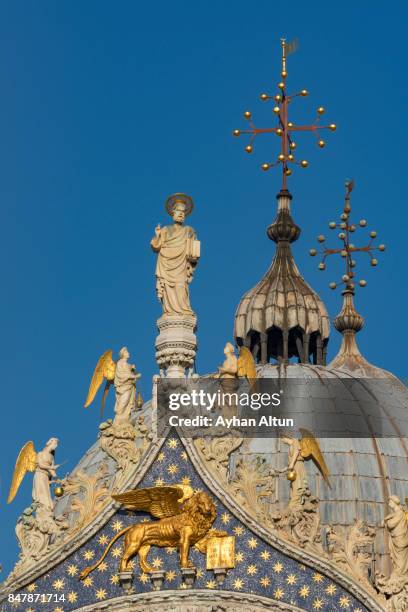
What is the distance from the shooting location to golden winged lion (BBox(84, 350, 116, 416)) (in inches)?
1694

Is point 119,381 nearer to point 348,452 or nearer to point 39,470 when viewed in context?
point 39,470

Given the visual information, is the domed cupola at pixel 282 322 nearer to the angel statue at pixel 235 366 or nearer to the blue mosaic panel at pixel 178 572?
the angel statue at pixel 235 366

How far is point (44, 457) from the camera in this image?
1671 inches

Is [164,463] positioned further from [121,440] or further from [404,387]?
[404,387]

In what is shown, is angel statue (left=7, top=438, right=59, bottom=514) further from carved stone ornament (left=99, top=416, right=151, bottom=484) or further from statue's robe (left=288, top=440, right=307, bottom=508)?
statue's robe (left=288, top=440, right=307, bottom=508)

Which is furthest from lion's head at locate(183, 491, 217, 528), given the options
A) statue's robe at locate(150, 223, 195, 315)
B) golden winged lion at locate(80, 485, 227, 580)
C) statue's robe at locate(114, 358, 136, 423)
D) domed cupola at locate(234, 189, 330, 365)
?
domed cupola at locate(234, 189, 330, 365)

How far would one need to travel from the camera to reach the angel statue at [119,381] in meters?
42.5

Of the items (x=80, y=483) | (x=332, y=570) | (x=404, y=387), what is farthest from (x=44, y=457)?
(x=404, y=387)

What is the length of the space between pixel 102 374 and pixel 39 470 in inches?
81.0

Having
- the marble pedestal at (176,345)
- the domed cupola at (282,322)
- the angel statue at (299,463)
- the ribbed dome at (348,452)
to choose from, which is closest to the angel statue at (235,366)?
the marble pedestal at (176,345)

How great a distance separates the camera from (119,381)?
4284 centimetres

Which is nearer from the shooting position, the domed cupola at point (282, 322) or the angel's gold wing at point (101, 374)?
the angel's gold wing at point (101, 374)

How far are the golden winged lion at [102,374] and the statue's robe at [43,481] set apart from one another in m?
1.29

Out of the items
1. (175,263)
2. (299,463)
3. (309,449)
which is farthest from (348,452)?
(299,463)
